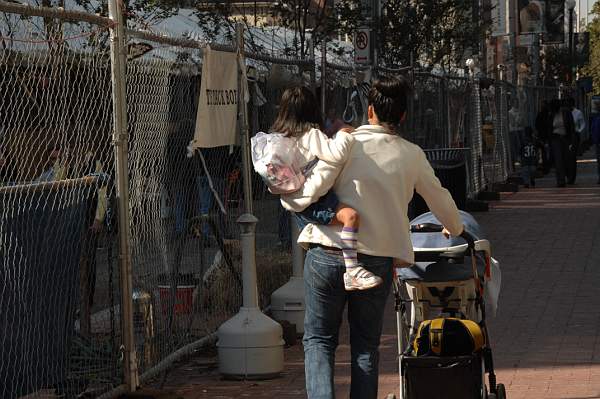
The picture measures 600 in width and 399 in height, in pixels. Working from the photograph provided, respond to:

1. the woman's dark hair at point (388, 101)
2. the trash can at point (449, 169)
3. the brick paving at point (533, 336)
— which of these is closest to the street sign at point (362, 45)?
the trash can at point (449, 169)

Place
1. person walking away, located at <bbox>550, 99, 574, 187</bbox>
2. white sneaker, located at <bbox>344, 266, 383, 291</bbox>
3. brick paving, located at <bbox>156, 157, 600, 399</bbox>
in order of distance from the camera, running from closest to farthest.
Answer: white sneaker, located at <bbox>344, 266, 383, 291</bbox> < brick paving, located at <bbox>156, 157, 600, 399</bbox> < person walking away, located at <bbox>550, 99, 574, 187</bbox>

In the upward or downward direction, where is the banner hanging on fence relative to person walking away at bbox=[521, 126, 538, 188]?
upward

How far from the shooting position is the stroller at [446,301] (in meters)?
6.18

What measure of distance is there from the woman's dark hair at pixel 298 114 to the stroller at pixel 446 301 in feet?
2.65

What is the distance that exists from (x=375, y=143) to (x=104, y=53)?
194 cm

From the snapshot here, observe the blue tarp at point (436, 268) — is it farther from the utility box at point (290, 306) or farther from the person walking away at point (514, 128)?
the person walking away at point (514, 128)

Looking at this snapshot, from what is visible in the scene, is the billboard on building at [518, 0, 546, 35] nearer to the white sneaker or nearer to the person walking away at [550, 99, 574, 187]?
the person walking away at [550, 99, 574, 187]

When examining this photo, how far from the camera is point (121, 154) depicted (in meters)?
7.30

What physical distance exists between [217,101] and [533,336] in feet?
9.72

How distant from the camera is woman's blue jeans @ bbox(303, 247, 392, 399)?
6.07m

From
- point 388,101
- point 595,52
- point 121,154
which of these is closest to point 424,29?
point 121,154

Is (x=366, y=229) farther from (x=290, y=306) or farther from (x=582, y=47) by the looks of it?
(x=582, y=47)

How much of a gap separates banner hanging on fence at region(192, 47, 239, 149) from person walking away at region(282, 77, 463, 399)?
2438 millimetres

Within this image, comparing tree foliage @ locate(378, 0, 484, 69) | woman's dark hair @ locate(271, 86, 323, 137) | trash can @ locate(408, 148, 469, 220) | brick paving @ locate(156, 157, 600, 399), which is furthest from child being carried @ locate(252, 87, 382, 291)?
tree foliage @ locate(378, 0, 484, 69)
